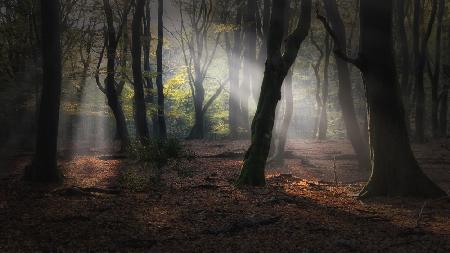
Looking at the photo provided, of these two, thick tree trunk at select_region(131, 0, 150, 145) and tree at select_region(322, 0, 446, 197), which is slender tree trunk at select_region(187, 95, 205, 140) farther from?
tree at select_region(322, 0, 446, 197)

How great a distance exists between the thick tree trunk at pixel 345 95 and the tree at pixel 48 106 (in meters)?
8.71

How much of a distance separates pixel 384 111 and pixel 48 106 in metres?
8.72

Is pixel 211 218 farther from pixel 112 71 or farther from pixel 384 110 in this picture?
pixel 112 71

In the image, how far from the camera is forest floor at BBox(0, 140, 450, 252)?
19.6 ft

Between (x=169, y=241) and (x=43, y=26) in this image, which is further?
(x=43, y=26)

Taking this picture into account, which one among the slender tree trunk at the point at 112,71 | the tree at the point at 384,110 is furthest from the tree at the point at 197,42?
the tree at the point at 384,110

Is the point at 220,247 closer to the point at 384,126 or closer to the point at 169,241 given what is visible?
the point at 169,241

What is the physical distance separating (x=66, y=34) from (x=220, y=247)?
2317 centimetres

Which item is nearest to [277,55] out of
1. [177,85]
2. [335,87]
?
[177,85]

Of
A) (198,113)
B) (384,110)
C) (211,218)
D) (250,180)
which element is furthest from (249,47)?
(211,218)

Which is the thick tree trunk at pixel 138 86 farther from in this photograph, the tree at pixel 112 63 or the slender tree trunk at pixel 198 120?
the slender tree trunk at pixel 198 120

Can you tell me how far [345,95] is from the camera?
1452cm

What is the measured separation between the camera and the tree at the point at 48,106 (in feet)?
37.4

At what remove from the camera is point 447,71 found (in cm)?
2569
